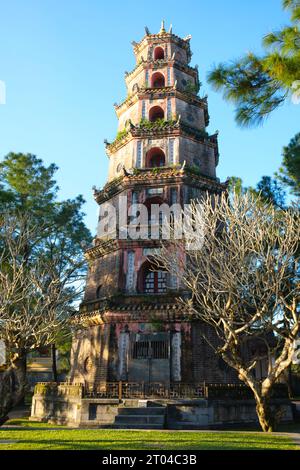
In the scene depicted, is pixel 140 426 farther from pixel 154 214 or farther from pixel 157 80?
pixel 157 80

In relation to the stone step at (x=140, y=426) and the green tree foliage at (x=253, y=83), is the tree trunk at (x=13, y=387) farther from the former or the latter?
the green tree foliage at (x=253, y=83)

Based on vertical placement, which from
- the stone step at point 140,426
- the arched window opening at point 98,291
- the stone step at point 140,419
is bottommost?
the stone step at point 140,426

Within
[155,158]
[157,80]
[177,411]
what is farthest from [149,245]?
[157,80]

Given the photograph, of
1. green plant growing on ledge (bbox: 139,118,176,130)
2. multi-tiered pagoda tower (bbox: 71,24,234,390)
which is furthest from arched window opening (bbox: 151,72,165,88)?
green plant growing on ledge (bbox: 139,118,176,130)

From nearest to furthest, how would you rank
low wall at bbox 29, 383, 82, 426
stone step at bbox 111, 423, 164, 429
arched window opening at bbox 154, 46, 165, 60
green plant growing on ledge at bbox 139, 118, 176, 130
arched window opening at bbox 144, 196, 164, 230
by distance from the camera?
stone step at bbox 111, 423, 164, 429 → low wall at bbox 29, 383, 82, 426 → arched window opening at bbox 144, 196, 164, 230 → green plant growing on ledge at bbox 139, 118, 176, 130 → arched window opening at bbox 154, 46, 165, 60

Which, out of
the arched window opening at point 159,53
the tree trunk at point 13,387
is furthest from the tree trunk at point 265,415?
the arched window opening at point 159,53

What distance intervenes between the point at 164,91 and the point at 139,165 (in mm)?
4986

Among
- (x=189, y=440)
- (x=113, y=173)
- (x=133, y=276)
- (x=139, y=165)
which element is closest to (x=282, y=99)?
(x=189, y=440)

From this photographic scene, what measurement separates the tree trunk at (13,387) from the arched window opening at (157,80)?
17.7 m

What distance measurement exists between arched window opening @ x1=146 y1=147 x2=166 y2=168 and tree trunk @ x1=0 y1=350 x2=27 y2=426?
41.3ft

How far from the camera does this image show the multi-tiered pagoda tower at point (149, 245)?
1659 cm

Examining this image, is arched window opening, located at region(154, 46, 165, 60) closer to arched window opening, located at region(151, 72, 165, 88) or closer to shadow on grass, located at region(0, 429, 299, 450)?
arched window opening, located at region(151, 72, 165, 88)

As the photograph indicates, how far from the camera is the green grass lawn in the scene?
834 centimetres

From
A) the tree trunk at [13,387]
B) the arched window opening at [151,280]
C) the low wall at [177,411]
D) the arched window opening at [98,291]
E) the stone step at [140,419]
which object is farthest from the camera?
the arched window opening at [98,291]
